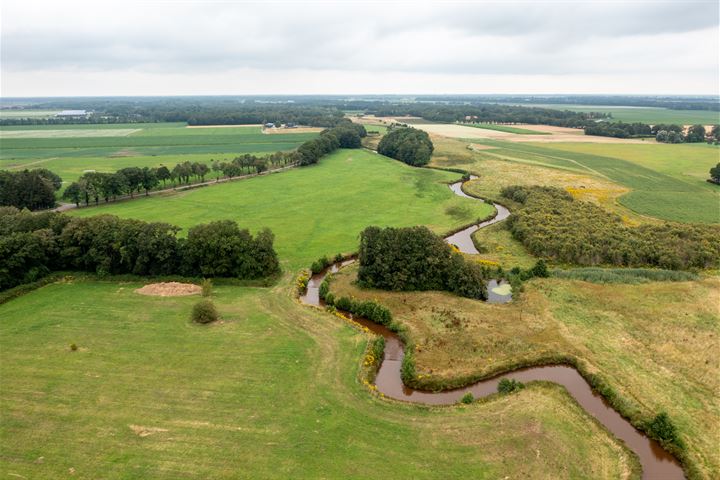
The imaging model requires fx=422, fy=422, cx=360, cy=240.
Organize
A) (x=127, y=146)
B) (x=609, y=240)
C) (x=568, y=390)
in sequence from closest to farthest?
(x=568, y=390)
(x=609, y=240)
(x=127, y=146)

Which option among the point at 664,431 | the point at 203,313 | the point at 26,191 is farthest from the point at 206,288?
the point at 26,191

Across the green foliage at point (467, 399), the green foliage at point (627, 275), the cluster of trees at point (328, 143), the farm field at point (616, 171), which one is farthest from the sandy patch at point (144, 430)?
the cluster of trees at point (328, 143)

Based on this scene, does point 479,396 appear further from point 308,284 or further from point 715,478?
point 308,284

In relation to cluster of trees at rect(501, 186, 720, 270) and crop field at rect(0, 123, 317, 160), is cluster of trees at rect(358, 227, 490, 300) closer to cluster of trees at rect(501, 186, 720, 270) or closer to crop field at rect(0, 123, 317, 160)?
cluster of trees at rect(501, 186, 720, 270)

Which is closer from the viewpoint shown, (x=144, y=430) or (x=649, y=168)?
(x=144, y=430)

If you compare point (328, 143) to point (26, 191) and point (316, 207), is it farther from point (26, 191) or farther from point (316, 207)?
point (26, 191)

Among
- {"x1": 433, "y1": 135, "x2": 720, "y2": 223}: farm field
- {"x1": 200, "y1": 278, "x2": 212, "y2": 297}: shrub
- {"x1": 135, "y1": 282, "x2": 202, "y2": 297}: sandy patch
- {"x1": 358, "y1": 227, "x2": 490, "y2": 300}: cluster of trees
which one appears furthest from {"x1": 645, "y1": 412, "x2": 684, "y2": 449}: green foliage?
{"x1": 433, "y1": 135, "x2": 720, "y2": 223}: farm field
